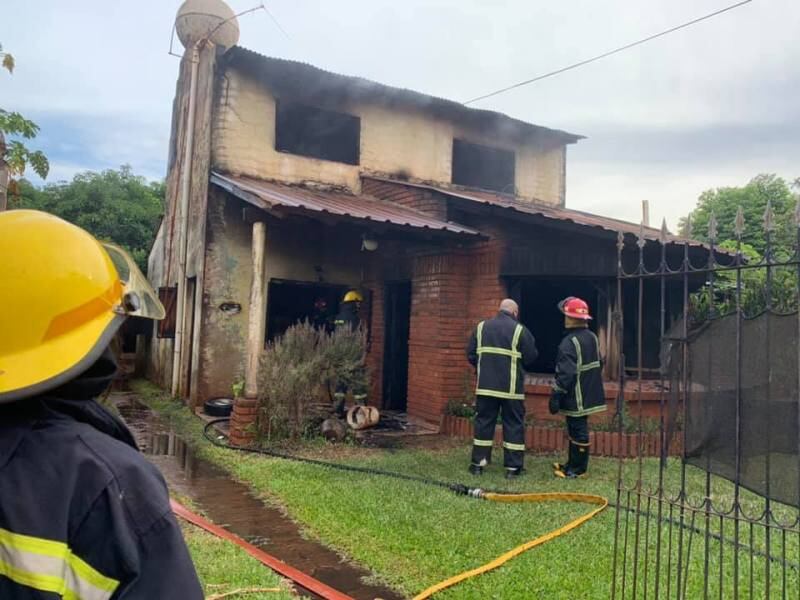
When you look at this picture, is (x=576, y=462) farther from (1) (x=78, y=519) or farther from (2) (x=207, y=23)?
(2) (x=207, y=23)

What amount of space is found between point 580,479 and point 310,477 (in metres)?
2.72

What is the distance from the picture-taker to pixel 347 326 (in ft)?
27.8

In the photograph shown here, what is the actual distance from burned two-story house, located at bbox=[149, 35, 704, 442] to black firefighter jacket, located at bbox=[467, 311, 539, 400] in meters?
1.79

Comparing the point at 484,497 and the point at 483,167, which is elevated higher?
the point at 483,167

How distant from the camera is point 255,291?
831 cm

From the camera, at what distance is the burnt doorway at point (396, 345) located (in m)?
10.8

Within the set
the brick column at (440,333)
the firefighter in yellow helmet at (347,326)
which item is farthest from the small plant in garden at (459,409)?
the firefighter in yellow helmet at (347,326)

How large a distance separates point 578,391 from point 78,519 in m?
5.86

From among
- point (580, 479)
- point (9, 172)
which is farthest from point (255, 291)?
point (580, 479)

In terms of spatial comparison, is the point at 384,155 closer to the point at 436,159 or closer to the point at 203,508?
the point at 436,159

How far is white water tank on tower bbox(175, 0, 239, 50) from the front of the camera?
39.0 ft

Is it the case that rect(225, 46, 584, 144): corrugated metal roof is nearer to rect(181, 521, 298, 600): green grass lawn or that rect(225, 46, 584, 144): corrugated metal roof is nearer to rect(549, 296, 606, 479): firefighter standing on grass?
rect(549, 296, 606, 479): firefighter standing on grass

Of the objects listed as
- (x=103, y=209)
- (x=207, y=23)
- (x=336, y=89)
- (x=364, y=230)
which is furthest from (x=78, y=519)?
(x=103, y=209)

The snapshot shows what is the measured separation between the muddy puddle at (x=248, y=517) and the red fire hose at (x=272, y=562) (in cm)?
7
